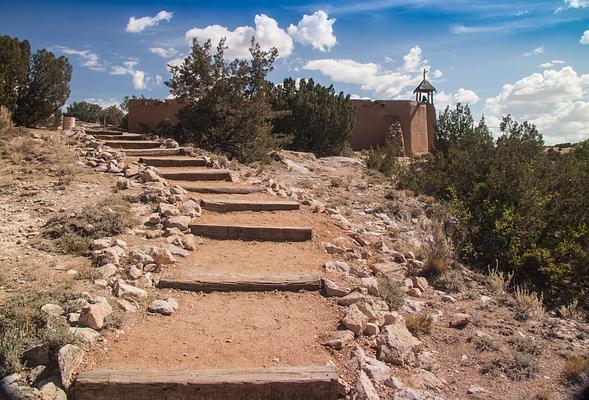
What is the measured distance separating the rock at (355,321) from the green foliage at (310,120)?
558 inches

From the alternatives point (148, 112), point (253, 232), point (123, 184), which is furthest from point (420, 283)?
point (148, 112)

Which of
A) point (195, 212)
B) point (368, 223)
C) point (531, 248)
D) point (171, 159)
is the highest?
point (171, 159)

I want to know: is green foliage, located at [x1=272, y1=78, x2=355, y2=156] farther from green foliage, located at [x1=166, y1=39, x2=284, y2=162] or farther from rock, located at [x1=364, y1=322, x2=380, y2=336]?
rock, located at [x1=364, y1=322, x2=380, y2=336]

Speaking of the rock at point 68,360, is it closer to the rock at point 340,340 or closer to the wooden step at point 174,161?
the rock at point 340,340

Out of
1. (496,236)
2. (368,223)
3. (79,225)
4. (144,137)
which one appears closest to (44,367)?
(79,225)

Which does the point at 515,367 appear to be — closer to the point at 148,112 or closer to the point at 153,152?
the point at 153,152

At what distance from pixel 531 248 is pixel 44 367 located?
21.4 ft

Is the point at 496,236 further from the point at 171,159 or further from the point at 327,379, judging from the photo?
the point at 171,159

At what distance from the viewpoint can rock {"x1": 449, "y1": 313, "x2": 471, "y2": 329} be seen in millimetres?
3881

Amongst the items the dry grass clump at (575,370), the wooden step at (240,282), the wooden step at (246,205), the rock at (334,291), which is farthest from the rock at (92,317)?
the dry grass clump at (575,370)

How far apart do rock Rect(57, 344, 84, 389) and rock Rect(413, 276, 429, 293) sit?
3.14m

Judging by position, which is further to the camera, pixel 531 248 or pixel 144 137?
pixel 144 137

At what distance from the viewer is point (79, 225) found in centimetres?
480

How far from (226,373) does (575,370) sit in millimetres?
2419
